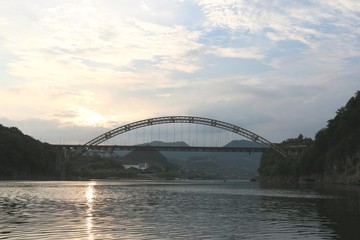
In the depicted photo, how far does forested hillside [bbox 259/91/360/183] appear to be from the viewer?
113 meters

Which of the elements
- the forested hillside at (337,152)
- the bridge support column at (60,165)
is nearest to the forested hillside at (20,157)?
the bridge support column at (60,165)

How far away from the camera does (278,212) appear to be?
1441 inches

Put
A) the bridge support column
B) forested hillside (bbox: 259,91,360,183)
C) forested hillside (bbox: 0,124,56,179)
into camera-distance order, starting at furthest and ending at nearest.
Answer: the bridge support column, forested hillside (bbox: 0,124,56,179), forested hillside (bbox: 259,91,360,183)

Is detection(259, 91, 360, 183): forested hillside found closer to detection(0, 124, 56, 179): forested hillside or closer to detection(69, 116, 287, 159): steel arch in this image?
detection(69, 116, 287, 159): steel arch

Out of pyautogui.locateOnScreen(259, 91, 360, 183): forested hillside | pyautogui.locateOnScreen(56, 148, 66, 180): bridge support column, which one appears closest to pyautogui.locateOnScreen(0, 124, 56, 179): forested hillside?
pyautogui.locateOnScreen(56, 148, 66, 180): bridge support column

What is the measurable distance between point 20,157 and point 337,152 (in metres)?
88.2

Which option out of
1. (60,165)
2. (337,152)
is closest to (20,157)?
(60,165)

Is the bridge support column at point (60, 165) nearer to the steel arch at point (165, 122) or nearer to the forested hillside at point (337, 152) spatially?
the steel arch at point (165, 122)

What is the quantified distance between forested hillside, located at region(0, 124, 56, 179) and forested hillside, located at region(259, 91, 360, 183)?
80936 millimetres

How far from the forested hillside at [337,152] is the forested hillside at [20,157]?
266 feet

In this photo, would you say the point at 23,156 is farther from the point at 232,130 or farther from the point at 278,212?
the point at 278,212

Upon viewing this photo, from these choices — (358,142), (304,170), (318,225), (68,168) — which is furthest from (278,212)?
(68,168)

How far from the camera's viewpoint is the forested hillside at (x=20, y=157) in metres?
142

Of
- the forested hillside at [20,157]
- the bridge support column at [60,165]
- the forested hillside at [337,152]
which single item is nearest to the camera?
the forested hillside at [337,152]
